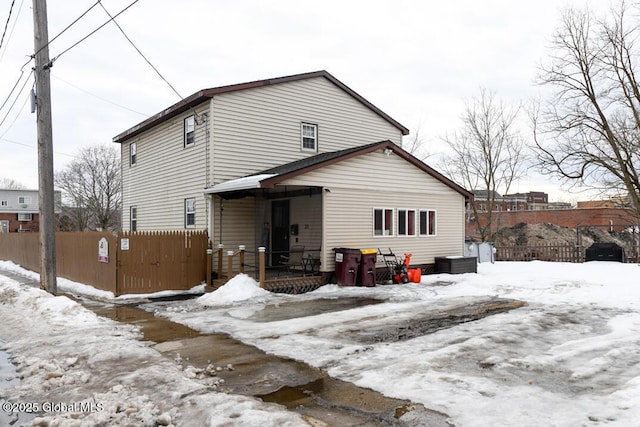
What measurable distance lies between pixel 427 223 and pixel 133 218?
13.0 m

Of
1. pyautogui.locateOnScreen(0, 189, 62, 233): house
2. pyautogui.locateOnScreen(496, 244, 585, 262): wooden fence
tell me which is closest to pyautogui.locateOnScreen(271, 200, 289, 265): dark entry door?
pyautogui.locateOnScreen(496, 244, 585, 262): wooden fence

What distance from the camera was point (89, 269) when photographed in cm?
1426

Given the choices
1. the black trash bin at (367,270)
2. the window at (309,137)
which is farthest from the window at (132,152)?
the black trash bin at (367,270)

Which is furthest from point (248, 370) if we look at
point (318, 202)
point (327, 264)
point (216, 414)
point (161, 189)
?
point (161, 189)

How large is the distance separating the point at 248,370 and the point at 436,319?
469 cm

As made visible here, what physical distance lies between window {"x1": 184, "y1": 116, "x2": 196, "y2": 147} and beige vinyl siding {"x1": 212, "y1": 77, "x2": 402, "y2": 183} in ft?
4.51

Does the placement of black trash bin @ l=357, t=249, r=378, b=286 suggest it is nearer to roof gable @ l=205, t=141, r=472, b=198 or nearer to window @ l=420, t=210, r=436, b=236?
roof gable @ l=205, t=141, r=472, b=198

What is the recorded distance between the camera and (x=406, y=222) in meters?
16.6

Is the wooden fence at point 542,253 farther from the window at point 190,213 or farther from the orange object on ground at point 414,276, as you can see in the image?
the window at point 190,213

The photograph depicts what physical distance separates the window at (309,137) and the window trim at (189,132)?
4.04 m

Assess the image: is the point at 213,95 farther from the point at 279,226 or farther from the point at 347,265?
the point at 347,265

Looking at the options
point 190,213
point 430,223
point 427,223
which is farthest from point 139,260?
point 430,223

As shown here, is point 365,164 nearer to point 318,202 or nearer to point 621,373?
point 318,202

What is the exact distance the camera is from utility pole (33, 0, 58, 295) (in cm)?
1130
